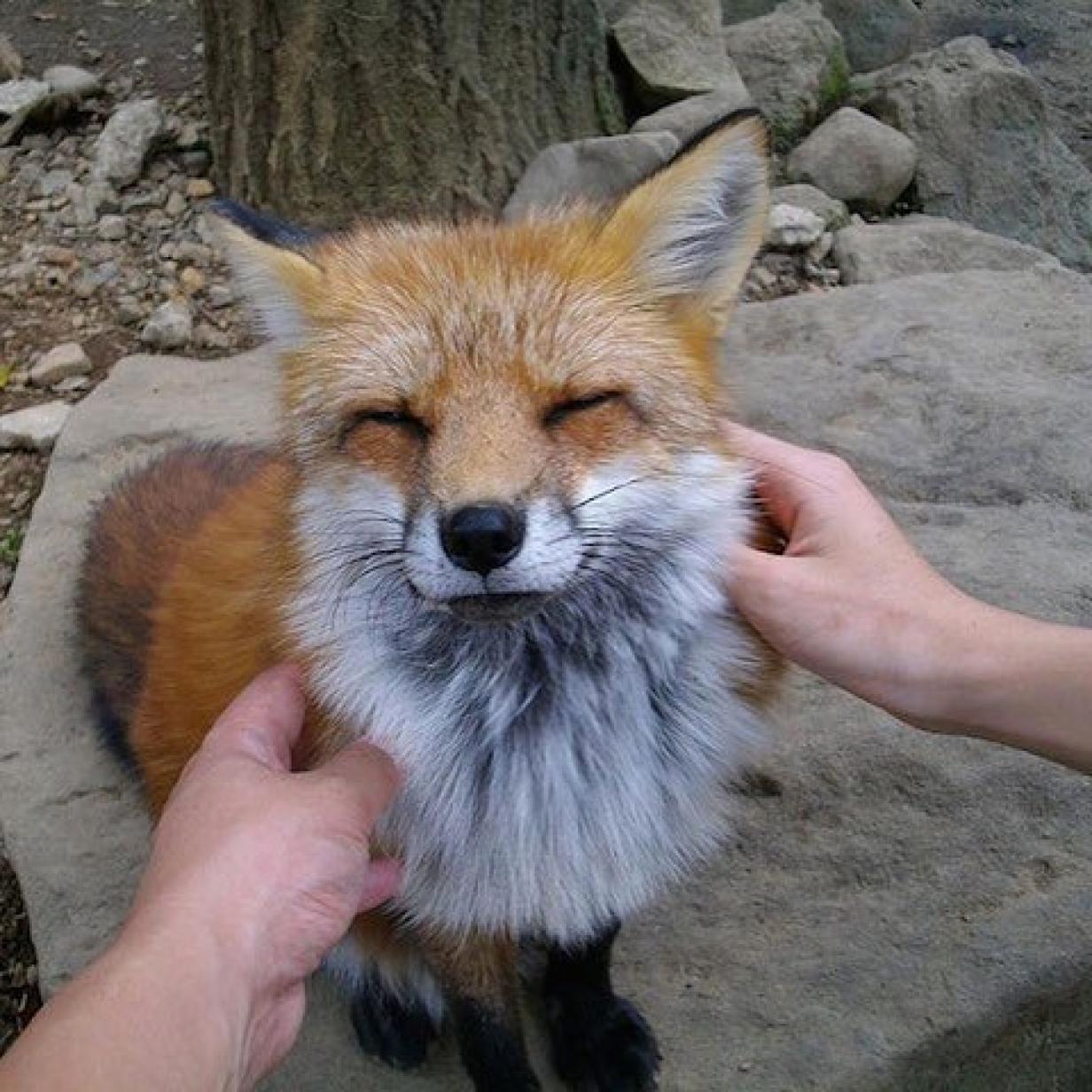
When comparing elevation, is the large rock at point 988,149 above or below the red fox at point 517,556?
below

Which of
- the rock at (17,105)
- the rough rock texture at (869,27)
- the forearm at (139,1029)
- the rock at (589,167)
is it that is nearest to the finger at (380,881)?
the forearm at (139,1029)

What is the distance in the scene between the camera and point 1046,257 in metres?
4.67

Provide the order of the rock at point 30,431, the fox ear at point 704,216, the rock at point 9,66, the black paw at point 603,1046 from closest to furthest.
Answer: the fox ear at point 704,216
the black paw at point 603,1046
the rock at point 30,431
the rock at point 9,66

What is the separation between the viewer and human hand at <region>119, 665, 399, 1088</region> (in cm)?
174

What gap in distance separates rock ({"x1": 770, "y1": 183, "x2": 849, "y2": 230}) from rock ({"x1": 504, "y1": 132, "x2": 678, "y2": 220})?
649 millimetres

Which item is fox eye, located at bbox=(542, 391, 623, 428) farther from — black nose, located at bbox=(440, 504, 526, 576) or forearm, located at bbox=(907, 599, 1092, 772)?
forearm, located at bbox=(907, 599, 1092, 772)

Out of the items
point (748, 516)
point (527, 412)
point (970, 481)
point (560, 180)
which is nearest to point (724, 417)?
point (748, 516)

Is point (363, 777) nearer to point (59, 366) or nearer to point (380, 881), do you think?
point (380, 881)

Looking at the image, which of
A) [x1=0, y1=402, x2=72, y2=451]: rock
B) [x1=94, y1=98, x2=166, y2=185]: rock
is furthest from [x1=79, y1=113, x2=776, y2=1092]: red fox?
[x1=94, y1=98, x2=166, y2=185]: rock

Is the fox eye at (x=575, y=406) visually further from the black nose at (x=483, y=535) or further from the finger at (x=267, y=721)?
the finger at (x=267, y=721)

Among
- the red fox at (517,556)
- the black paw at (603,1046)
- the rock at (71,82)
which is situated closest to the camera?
the red fox at (517,556)

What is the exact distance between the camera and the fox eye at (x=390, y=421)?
189 cm

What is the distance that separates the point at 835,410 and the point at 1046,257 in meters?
1.44

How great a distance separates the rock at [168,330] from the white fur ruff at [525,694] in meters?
2.46
